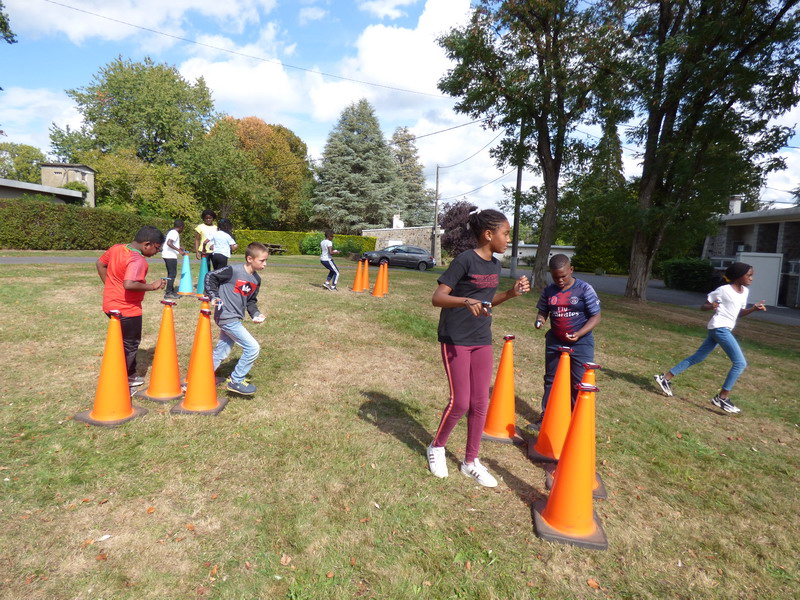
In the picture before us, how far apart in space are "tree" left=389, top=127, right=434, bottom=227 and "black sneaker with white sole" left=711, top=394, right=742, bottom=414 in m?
54.3

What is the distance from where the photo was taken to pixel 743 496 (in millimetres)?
3627

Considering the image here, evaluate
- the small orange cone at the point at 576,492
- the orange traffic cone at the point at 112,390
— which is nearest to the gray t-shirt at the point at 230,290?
the orange traffic cone at the point at 112,390

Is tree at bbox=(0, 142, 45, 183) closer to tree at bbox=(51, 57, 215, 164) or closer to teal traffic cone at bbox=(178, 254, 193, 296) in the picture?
tree at bbox=(51, 57, 215, 164)

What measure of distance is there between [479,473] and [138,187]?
3580 centimetres

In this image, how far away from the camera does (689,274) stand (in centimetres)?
2550

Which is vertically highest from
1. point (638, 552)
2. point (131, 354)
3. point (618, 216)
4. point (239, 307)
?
point (618, 216)

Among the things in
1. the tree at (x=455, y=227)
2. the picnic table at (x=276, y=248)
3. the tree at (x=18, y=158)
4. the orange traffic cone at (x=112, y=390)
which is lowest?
the orange traffic cone at (x=112, y=390)

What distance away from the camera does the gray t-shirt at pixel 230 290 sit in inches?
178

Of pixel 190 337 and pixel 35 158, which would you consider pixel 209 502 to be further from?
pixel 35 158

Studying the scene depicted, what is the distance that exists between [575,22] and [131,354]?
17.4m

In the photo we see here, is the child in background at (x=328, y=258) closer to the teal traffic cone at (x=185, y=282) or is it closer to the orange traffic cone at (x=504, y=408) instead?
the teal traffic cone at (x=185, y=282)

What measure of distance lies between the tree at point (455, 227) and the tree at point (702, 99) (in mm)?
31651

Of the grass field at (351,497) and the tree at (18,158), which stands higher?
the tree at (18,158)

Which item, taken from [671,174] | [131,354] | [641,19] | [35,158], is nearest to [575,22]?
[641,19]
